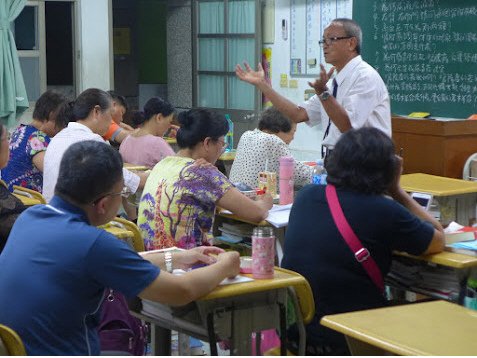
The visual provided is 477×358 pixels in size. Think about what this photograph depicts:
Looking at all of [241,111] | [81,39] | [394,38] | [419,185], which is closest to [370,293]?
[419,185]

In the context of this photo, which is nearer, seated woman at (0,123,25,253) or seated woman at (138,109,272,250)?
seated woman at (0,123,25,253)

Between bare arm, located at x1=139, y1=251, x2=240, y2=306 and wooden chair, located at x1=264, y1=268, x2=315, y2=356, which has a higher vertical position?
bare arm, located at x1=139, y1=251, x2=240, y2=306

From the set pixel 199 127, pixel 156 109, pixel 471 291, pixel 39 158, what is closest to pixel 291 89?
pixel 156 109

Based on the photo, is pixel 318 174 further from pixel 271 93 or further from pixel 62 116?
pixel 62 116

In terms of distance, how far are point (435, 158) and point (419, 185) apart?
1.96 ft

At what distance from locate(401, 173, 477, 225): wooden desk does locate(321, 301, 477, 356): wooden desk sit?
Answer: 199cm

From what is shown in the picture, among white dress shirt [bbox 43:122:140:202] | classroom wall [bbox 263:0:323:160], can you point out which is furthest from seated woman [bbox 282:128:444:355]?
classroom wall [bbox 263:0:323:160]

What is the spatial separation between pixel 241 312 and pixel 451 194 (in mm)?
1929

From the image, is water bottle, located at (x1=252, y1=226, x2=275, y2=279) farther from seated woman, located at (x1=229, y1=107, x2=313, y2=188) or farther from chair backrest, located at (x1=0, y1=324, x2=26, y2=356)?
seated woman, located at (x1=229, y1=107, x2=313, y2=188)

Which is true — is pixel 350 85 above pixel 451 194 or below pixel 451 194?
above

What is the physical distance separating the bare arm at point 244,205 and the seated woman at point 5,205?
2.91 ft

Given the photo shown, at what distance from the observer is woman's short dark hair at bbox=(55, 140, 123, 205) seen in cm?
258

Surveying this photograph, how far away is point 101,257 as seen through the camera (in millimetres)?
2486

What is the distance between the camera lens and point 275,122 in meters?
5.69
